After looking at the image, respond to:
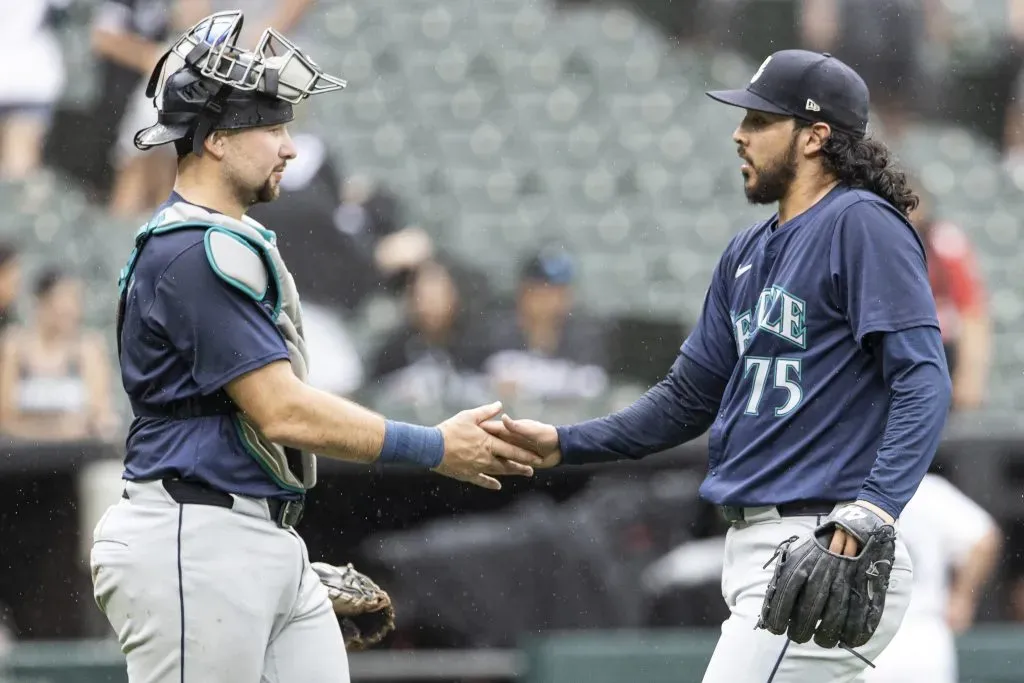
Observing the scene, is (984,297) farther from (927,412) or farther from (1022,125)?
(927,412)

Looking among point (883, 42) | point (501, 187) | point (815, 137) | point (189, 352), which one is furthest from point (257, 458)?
point (883, 42)

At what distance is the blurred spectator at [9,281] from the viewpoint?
356 inches

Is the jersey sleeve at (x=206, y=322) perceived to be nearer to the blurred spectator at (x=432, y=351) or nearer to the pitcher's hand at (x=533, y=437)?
the pitcher's hand at (x=533, y=437)

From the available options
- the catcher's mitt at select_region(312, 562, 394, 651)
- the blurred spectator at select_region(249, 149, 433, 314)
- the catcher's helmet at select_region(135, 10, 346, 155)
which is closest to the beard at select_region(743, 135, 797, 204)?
the catcher's helmet at select_region(135, 10, 346, 155)

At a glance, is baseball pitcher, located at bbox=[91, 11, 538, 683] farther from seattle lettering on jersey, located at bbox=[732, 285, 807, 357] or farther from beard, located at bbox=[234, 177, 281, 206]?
seattle lettering on jersey, located at bbox=[732, 285, 807, 357]

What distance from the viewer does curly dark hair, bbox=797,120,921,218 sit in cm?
403

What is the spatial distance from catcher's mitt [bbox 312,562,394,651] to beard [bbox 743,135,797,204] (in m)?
1.49

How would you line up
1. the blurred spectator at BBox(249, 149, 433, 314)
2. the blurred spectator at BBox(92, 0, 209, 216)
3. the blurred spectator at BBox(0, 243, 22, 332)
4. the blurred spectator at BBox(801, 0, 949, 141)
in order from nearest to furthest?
the blurred spectator at BBox(0, 243, 22, 332), the blurred spectator at BBox(249, 149, 433, 314), the blurred spectator at BBox(92, 0, 209, 216), the blurred spectator at BBox(801, 0, 949, 141)

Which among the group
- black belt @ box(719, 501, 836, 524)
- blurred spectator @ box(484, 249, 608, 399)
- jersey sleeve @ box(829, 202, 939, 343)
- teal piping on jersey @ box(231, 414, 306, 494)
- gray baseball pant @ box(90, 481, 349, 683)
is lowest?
blurred spectator @ box(484, 249, 608, 399)

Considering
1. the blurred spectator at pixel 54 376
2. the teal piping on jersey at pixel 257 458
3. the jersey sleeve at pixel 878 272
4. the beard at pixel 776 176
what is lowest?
the blurred spectator at pixel 54 376

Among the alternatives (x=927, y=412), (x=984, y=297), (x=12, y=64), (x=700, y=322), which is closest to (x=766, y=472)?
(x=927, y=412)

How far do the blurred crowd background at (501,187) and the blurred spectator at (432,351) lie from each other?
0.04 ft

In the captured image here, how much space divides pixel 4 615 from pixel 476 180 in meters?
3.89

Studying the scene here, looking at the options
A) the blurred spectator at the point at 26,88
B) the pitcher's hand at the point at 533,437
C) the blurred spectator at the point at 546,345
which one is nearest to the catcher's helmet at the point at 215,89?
the pitcher's hand at the point at 533,437
